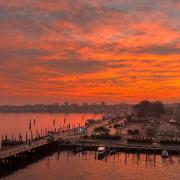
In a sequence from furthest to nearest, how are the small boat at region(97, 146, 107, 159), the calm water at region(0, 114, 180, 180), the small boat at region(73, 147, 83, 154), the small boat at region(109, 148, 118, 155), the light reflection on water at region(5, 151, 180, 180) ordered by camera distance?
the small boat at region(73, 147, 83, 154) < the small boat at region(109, 148, 118, 155) < the small boat at region(97, 146, 107, 159) < the light reflection on water at region(5, 151, 180, 180) < the calm water at region(0, 114, 180, 180)

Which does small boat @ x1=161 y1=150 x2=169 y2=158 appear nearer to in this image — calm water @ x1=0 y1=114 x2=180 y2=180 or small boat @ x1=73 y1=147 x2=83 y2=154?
calm water @ x1=0 y1=114 x2=180 y2=180

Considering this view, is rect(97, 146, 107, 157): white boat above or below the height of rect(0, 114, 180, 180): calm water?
above

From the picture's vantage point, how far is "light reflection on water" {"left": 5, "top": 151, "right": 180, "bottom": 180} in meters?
45.2

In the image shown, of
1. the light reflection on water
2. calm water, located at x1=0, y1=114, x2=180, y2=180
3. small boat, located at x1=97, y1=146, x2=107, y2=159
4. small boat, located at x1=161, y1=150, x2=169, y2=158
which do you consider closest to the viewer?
calm water, located at x1=0, y1=114, x2=180, y2=180

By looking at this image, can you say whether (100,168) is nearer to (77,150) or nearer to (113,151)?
(113,151)

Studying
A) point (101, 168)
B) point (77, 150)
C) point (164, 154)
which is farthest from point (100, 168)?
point (77, 150)

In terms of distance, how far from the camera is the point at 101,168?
49.4m

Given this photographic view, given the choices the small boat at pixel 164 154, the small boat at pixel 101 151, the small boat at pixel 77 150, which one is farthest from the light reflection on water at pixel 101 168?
the small boat at pixel 77 150

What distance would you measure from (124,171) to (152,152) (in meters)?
14.2

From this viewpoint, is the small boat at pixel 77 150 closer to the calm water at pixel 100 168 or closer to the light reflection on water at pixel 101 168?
the light reflection on water at pixel 101 168

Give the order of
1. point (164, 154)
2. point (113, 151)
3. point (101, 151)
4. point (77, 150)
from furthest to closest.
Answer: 1. point (77, 150)
2. point (113, 151)
3. point (101, 151)
4. point (164, 154)

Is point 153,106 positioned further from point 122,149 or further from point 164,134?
point 122,149

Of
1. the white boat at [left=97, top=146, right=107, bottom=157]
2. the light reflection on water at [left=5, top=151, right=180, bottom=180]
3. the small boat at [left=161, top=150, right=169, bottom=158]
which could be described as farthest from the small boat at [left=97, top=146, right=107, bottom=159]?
the small boat at [left=161, top=150, right=169, bottom=158]

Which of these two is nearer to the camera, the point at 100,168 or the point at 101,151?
the point at 100,168
